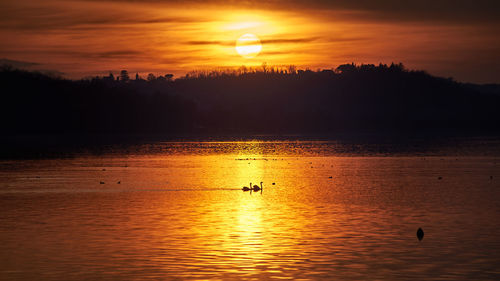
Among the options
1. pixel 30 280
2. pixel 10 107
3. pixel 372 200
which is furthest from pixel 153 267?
pixel 10 107

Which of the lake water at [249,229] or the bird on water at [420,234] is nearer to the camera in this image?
the lake water at [249,229]

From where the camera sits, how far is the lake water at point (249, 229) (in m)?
20.9

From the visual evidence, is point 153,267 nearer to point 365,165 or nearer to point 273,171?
point 273,171

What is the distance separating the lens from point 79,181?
2110 inches

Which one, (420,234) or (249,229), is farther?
(249,229)

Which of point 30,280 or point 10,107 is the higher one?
point 10,107

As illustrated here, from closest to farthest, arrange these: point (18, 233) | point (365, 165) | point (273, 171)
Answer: point (18, 233) → point (273, 171) → point (365, 165)

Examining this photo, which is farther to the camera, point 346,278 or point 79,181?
point 79,181

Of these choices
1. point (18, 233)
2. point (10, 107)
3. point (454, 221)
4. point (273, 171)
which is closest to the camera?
point (18, 233)

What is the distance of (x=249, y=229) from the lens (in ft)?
92.9

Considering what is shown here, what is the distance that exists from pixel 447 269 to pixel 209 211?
16.2 metres

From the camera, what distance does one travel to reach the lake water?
20.9m

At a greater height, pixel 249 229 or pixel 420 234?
pixel 420 234

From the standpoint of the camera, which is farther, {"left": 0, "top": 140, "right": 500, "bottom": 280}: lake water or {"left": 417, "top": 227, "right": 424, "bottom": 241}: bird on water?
{"left": 417, "top": 227, "right": 424, "bottom": 241}: bird on water
